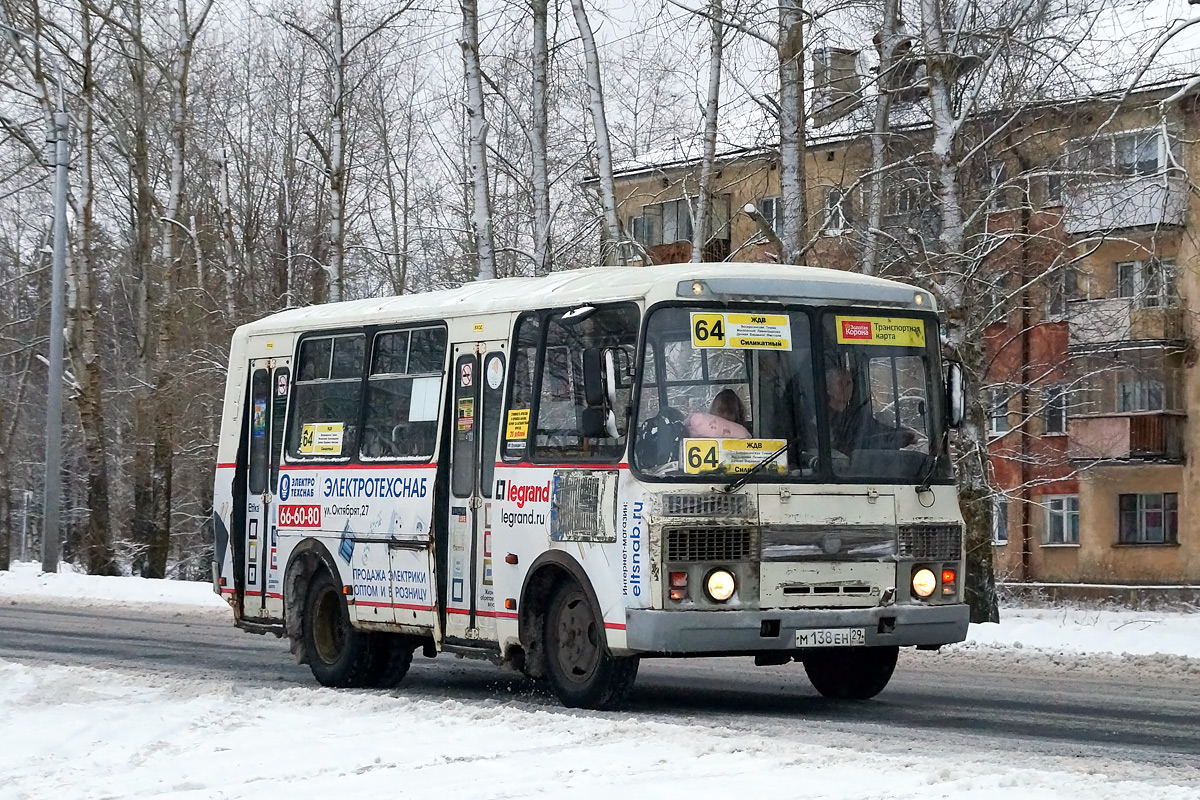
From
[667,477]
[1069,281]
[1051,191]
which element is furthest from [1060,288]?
[667,477]

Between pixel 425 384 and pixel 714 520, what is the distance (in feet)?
11.1

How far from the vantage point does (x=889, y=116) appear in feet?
81.6

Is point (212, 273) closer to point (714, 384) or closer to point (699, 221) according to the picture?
point (699, 221)

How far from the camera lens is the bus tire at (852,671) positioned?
13.1 metres

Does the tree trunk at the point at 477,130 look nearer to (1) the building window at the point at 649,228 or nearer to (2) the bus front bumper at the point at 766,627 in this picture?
(2) the bus front bumper at the point at 766,627

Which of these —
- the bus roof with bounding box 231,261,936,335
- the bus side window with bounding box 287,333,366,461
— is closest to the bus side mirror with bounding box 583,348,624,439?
the bus roof with bounding box 231,261,936,335

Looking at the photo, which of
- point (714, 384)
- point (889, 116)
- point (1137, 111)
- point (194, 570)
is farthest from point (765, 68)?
point (194, 570)

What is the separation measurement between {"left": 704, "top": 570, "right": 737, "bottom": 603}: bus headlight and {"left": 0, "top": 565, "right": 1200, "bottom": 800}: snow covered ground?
0.77 meters

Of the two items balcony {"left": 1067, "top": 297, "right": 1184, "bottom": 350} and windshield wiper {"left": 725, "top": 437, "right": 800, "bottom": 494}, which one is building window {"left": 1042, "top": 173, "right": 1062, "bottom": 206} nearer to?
windshield wiper {"left": 725, "top": 437, "right": 800, "bottom": 494}

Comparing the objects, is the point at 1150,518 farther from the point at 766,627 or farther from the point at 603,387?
the point at 603,387

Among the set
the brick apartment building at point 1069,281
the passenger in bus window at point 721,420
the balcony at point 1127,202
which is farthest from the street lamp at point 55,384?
the passenger in bus window at point 721,420

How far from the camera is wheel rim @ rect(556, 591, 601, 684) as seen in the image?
12203 mm

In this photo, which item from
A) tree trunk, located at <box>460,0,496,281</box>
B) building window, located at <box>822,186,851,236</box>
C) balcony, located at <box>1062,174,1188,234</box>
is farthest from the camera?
tree trunk, located at <box>460,0,496,281</box>

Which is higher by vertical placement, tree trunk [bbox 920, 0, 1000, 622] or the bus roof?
tree trunk [bbox 920, 0, 1000, 622]
